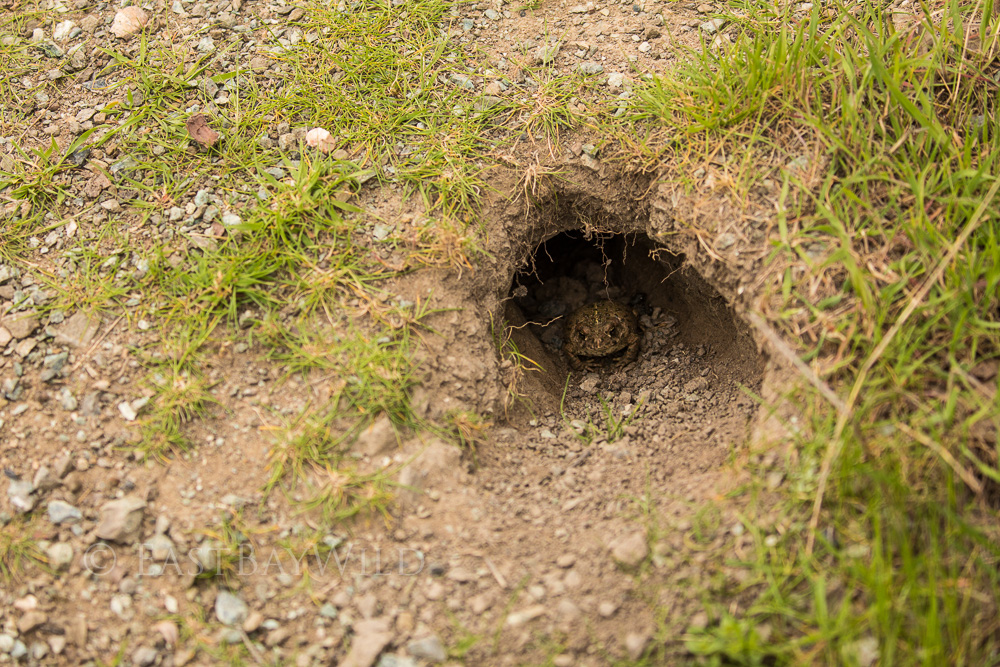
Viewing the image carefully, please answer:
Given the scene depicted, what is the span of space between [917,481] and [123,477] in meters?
2.60

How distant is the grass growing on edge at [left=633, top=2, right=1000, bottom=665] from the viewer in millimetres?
1894

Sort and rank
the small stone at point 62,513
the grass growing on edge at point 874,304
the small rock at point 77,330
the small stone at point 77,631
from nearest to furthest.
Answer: the grass growing on edge at point 874,304, the small stone at point 77,631, the small stone at point 62,513, the small rock at point 77,330

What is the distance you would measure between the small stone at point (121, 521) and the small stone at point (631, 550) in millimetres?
1596

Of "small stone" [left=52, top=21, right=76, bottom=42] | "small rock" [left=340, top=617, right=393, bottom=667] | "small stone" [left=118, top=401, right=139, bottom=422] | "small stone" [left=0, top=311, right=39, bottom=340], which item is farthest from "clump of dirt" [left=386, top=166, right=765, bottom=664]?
"small stone" [left=52, top=21, right=76, bottom=42]

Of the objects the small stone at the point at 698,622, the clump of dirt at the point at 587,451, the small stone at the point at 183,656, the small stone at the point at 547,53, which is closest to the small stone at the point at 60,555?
the small stone at the point at 183,656

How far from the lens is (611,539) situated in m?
2.21

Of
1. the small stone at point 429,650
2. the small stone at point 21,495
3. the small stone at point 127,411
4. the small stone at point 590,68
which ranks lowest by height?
the small stone at point 429,650

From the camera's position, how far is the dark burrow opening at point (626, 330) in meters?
3.00

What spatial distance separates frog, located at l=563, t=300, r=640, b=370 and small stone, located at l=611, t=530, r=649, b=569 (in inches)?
58.6

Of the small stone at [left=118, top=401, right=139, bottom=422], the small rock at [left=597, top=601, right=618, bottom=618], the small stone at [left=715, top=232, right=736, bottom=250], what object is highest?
the small stone at [left=715, top=232, right=736, bottom=250]

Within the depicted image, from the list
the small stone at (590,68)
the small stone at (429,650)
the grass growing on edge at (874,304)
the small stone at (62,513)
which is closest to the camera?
the grass growing on edge at (874,304)

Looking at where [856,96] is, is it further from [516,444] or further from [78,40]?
[78,40]

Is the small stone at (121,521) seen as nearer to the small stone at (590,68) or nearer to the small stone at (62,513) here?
the small stone at (62,513)

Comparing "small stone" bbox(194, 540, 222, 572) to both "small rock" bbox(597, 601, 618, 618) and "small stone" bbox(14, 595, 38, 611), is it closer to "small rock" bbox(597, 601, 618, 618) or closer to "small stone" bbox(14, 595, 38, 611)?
"small stone" bbox(14, 595, 38, 611)
